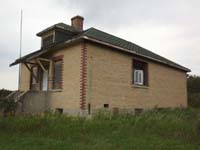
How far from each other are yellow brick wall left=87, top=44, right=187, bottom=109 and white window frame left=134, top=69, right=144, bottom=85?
58 centimetres

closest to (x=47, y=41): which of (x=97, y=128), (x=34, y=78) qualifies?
(x=34, y=78)

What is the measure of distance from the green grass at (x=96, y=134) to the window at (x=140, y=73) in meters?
6.55

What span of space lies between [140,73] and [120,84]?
2.69 m

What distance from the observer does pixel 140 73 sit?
65.5ft

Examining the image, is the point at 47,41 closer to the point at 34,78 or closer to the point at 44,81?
the point at 34,78

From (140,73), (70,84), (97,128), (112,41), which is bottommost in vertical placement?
(97,128)

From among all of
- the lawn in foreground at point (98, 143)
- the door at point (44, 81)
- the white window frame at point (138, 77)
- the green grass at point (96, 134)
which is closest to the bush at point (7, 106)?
the green grass at point (96, 134)

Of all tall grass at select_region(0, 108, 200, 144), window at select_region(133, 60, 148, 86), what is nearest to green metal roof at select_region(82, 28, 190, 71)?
window at select_region(133, 60, 148, 86)

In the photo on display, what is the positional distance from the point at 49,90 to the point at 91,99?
12.1 feet

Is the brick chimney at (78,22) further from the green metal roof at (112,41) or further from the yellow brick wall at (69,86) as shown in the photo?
the yellow brick wall at (69,86)

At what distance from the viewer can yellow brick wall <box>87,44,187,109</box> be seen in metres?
Answer: 16.4

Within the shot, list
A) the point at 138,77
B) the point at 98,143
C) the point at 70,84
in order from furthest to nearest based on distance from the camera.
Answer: the point at 138,77 → the point at 70,84 → the point at 98,143

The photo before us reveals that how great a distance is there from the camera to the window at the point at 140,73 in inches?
772

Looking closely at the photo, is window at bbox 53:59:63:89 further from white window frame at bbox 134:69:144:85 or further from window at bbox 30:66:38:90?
white window frame at bbox 134:69:144:85
